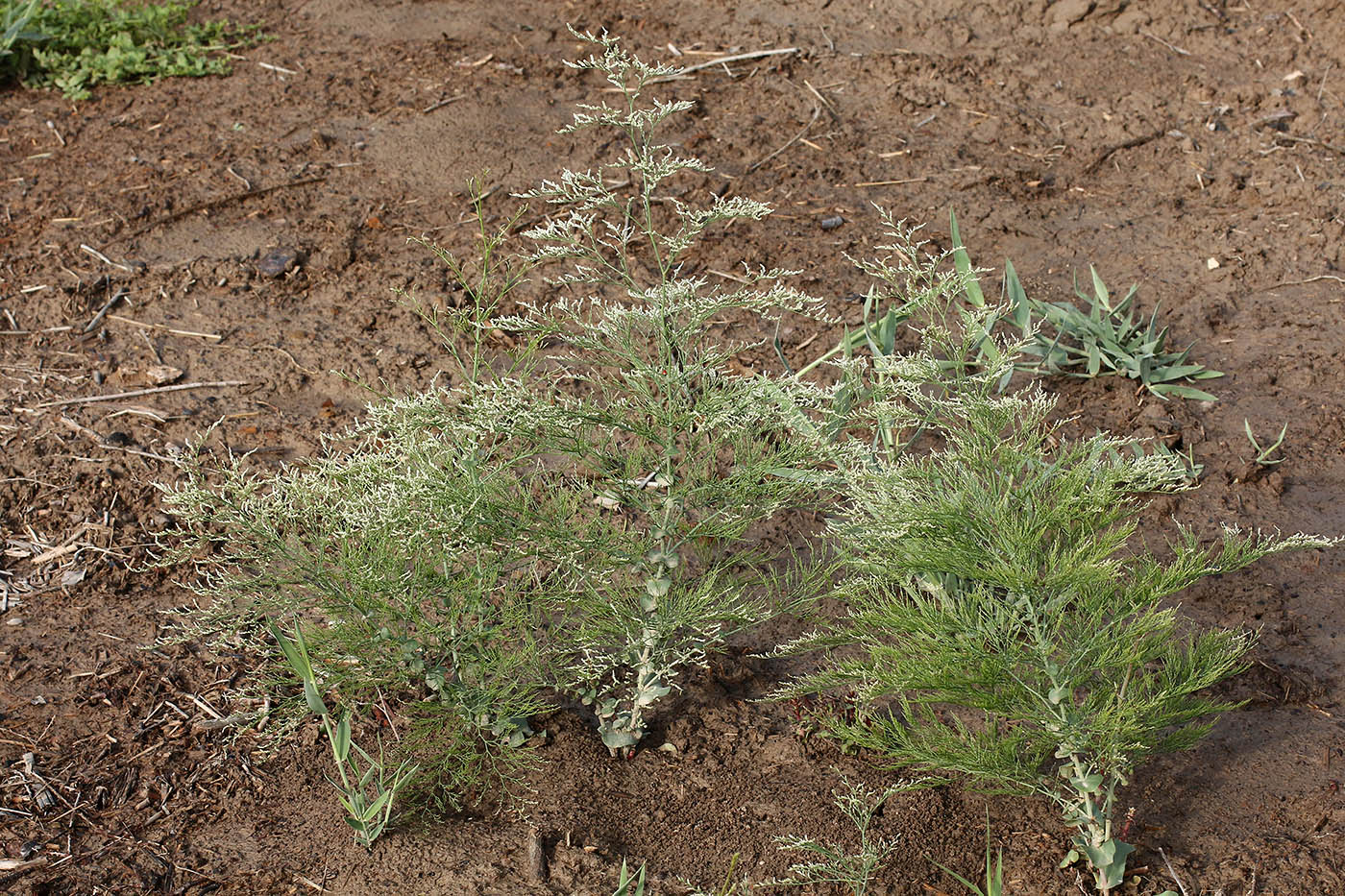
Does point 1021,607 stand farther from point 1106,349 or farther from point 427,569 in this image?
point 1106,349

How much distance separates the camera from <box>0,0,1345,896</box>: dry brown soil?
9.43ft

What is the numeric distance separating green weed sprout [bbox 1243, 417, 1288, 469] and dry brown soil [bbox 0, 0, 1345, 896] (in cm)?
6

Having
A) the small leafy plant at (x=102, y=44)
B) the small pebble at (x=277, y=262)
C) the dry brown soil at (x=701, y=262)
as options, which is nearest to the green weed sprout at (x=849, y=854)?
the dry brown soil at (x=701, y=262)

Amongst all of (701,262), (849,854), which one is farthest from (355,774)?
(701,262)

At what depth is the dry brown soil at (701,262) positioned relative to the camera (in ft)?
9.43

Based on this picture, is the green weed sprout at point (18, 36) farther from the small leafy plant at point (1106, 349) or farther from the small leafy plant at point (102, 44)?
the small leafy plant at point (1106, 349)

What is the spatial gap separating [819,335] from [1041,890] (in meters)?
2.35

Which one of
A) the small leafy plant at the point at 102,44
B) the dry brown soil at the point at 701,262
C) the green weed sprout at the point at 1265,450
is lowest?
the green weed sprout at the point at 1265,450

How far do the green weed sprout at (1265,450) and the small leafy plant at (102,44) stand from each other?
5.18 metres

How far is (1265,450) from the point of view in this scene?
4051 millimetres

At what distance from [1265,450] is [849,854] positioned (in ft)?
7.12

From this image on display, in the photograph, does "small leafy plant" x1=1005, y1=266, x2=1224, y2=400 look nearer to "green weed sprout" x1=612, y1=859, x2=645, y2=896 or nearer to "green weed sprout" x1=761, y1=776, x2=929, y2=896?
"green weed sprout" x1=761, y1=776, x2=929, y2=896

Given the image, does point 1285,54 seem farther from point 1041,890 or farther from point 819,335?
point 1041,890

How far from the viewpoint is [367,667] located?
9.21 feet
